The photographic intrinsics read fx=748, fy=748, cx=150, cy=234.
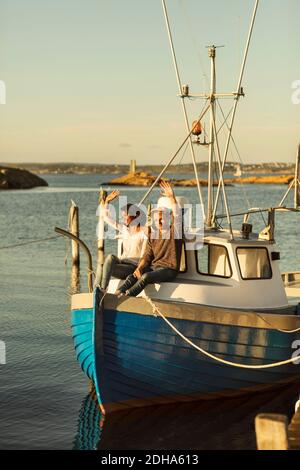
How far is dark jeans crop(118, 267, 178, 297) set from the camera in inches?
527

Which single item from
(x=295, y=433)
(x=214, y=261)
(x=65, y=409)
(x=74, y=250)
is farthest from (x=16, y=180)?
(x=295, y=433)

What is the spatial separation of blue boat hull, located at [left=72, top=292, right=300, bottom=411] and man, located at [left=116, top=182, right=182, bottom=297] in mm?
915

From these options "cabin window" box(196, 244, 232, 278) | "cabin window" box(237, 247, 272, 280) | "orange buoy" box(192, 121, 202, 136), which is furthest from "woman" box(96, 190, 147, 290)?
"orange buoy" box(192, 121, 202, 136)

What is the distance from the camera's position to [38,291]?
2717cm

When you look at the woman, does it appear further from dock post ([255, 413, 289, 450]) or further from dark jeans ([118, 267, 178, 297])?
dock post ([255, 413, 289, 450])

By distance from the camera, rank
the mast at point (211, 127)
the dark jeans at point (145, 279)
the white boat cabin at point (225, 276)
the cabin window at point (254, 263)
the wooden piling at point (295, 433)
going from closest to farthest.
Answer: the wooden piling at point (295, 433), the dark jeans at point (145, 279), the white boat cabin at point (225, 276), the cabin window at point (254, 263), the mast at point (211, 127)

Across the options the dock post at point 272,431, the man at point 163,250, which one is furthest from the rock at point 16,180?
the dock post at point 272,431

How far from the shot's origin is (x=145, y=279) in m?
13.4

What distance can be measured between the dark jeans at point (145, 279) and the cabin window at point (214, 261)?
0.74 m

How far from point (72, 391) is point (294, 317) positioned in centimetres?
486

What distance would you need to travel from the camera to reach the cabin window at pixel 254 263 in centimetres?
1438

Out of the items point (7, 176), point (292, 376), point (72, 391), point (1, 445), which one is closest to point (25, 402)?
point (72, 391)

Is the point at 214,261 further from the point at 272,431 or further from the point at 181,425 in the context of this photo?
the point at 272,431

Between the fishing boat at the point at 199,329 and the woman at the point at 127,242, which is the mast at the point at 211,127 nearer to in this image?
the fishing boat at the point at 199,329
